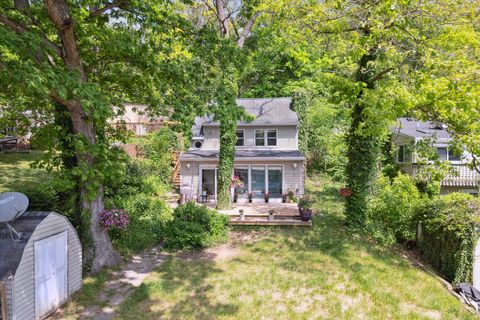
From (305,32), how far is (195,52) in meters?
6.07

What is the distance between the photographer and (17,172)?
19.2 metres

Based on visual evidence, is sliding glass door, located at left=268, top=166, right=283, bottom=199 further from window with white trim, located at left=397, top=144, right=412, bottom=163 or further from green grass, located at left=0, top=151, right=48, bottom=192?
green grass, located at left=0, top=151, right=48, bottom=192

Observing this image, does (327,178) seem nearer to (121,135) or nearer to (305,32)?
(305,32)

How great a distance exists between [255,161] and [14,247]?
1490cm

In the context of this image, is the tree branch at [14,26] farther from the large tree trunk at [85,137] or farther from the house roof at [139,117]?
the house roof at [139,117]

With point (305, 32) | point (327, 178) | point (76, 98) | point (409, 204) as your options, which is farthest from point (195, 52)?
point (327, 178)

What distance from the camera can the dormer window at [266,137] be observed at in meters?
21.8

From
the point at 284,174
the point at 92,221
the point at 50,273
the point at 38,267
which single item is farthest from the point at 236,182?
the point at 38,267

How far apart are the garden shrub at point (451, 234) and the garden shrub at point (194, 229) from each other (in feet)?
24.1

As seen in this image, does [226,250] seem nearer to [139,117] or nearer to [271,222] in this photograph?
[271,222]

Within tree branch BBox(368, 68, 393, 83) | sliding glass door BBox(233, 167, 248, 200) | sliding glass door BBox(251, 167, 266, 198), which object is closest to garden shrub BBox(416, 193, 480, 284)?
tree branch BBox(368, 68, 393, 83)

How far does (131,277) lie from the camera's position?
A: 9.23m

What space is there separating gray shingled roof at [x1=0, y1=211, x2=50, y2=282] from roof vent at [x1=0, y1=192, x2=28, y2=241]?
116 millimetres

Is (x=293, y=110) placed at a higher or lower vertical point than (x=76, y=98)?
higher
